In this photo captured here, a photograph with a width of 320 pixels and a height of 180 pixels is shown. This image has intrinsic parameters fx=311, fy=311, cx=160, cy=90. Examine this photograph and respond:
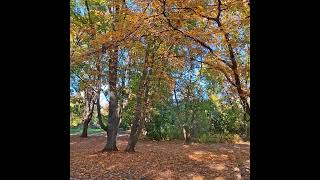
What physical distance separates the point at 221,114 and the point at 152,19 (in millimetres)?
7588

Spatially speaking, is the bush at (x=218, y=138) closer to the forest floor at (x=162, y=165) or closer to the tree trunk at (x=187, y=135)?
the tree trunk at (x=187, y=135)

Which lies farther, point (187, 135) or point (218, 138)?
point (218, 138)

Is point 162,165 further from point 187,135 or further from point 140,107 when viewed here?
point 187,135

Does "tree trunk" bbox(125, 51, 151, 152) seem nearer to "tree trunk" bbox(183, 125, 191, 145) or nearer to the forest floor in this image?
the forest floor

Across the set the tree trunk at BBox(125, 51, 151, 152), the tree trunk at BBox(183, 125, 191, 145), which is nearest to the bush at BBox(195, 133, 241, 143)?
the tree trunk at BBox(183, 125, 191, 145)

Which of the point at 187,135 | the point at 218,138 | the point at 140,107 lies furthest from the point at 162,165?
the point at 218,138

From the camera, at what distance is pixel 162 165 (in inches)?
252

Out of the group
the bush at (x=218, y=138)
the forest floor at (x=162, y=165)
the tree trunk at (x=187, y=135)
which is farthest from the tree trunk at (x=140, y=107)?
the bush at (x=218, y=138)

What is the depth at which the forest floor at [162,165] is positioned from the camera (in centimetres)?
562

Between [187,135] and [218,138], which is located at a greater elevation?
[187,135]
